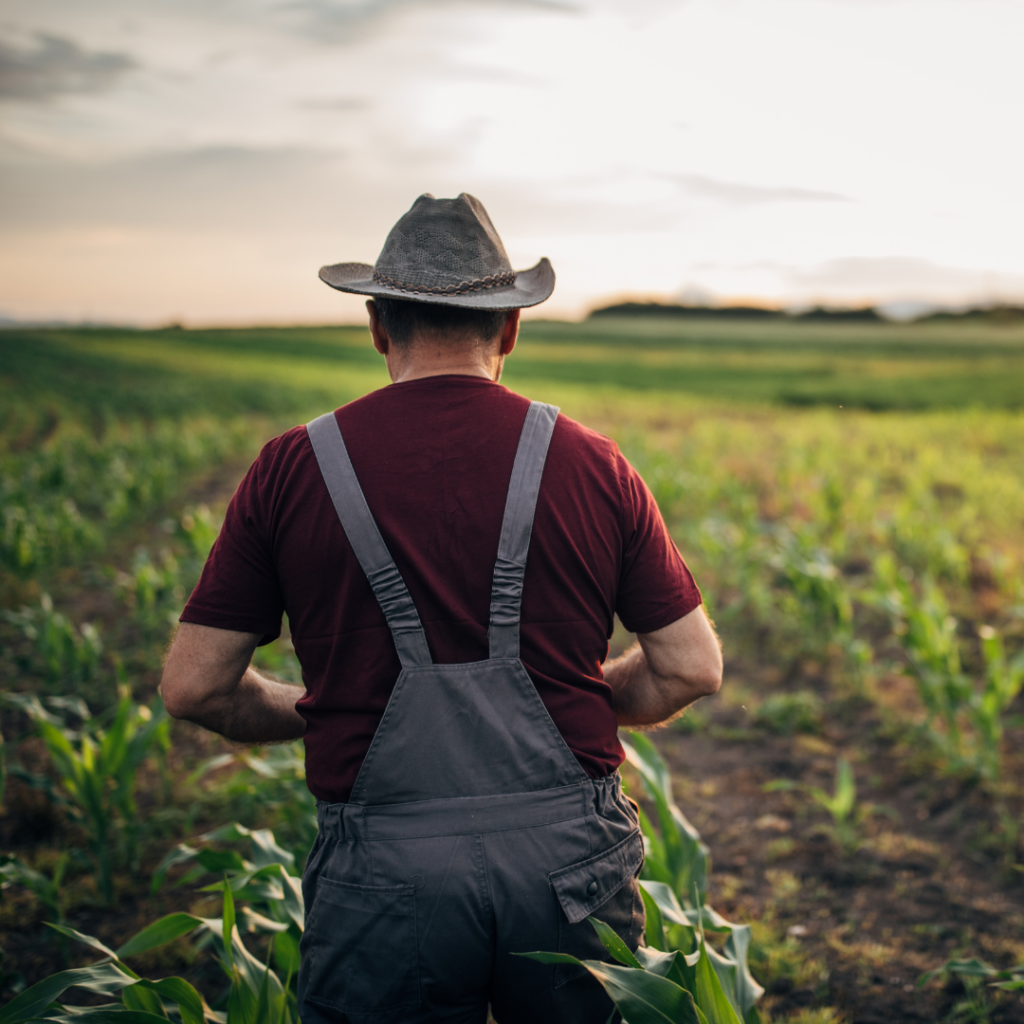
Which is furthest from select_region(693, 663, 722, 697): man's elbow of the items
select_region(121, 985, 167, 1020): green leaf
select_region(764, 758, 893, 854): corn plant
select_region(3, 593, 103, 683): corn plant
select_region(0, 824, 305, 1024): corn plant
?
select_region(3, 593, 103, 683): corn plant

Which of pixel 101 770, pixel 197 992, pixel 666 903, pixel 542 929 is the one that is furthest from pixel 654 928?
pixel 101 770

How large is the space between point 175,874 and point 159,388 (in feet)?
95.7

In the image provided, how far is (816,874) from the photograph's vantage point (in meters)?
3.30

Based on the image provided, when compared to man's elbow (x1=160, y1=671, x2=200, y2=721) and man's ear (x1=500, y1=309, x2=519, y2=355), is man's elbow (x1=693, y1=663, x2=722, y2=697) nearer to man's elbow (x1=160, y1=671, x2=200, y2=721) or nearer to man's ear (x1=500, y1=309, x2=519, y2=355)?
man's ear (x1=500, y1=309, x2=519, y2=355)

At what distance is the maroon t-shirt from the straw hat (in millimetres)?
186

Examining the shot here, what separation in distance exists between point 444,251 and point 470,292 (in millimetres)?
134

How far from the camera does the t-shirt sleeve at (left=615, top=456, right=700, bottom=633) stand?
151 cm

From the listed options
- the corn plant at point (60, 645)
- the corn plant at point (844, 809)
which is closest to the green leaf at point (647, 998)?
the corn plant at point (844, 809)

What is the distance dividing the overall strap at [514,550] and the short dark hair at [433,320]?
10.5 inches

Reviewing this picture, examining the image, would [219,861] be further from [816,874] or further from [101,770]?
[816,874]

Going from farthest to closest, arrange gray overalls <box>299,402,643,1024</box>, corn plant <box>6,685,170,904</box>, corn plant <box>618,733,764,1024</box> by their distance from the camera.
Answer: corn plant <box>6,685,170,904</box> < corn plant <box>618,733,764,1024</box> < gray overalls <box>299,402,643,1024</box>

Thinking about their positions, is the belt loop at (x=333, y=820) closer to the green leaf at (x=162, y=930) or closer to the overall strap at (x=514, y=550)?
the overall strap at (x=514, y=550)

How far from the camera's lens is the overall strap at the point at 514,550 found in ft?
4.51

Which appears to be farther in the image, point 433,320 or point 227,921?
point 227,921
